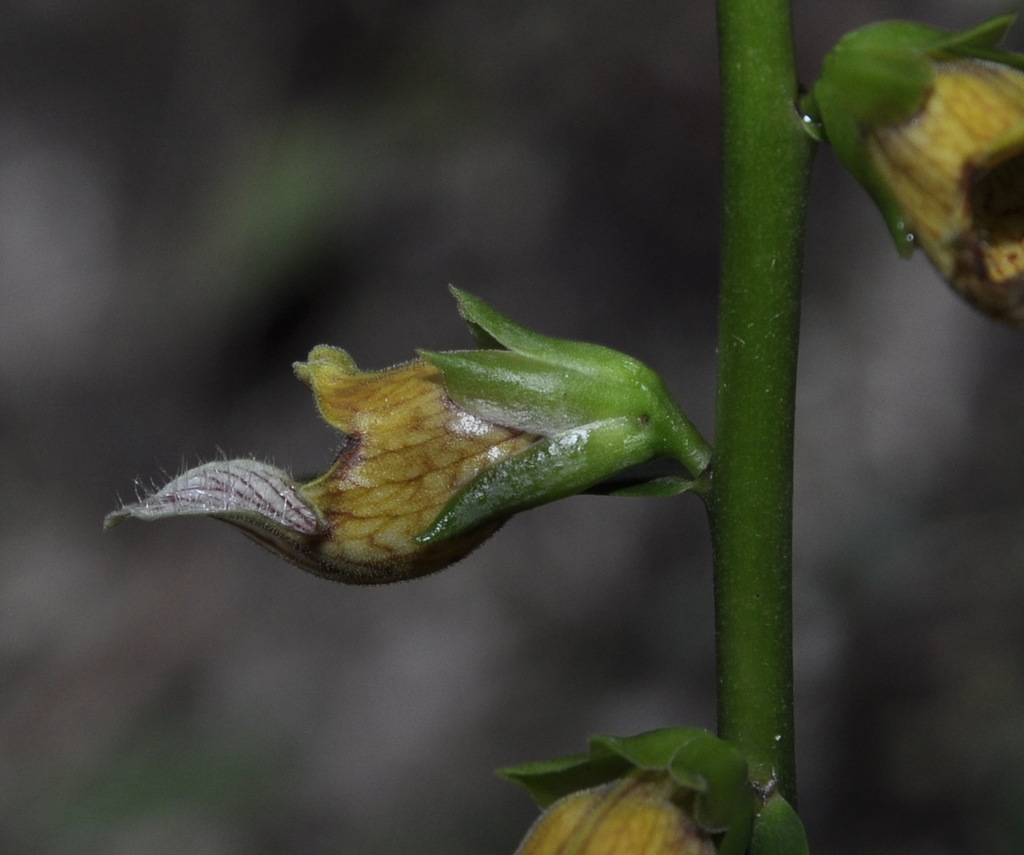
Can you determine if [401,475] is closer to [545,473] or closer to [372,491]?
[372,491]

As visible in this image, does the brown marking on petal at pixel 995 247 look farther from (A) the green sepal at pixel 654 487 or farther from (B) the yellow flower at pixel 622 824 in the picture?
(B) the yellow flower at pixel 622 824

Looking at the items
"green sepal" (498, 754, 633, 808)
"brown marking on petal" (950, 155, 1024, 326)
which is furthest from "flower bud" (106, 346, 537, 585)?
"brown marking on petal" (950, 155, 1024, 326)

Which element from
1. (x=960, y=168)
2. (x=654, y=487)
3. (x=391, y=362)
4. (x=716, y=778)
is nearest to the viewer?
(x=960, y=168)

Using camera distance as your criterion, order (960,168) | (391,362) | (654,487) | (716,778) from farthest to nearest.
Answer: (391,362)
(654,487)
(716,778)
(960,168)

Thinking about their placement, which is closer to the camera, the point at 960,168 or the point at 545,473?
the point at 960,168

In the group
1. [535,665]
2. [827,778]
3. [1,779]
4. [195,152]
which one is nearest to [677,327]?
[535,665]

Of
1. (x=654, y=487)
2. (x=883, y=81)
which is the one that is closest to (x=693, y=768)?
(x=654, y=487)

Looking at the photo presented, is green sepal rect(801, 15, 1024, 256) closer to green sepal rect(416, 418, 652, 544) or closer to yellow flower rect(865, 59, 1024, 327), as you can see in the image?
yellow flower rect(865, 59, 1024, 327)
